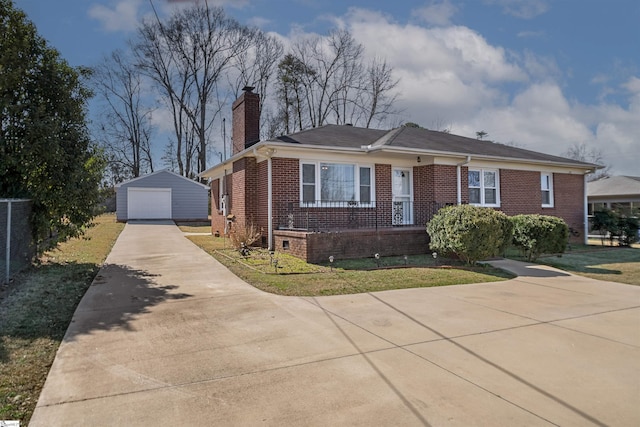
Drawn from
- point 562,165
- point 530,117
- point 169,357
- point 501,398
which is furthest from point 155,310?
point 530,117

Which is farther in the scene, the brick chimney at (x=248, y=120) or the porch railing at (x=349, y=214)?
the brick chimney at (x=248, y=120)

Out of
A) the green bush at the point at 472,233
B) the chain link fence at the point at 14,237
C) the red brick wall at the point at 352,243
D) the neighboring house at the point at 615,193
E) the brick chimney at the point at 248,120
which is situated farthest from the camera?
the neighboring house at the point at 615,193

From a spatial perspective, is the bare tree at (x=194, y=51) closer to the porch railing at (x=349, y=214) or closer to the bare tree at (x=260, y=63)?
the bare tree at (x=260, y=63)

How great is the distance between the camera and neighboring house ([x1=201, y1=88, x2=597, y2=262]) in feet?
38.2

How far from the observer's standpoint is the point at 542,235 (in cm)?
1095

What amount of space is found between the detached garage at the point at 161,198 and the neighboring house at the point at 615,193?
28.6 m

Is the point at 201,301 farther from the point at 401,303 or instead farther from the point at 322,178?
the point at 322,178

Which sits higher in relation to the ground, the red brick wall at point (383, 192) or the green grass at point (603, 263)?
the red brick wall at point (383, 192)

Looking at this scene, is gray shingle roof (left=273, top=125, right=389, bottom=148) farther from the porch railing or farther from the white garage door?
the white garage door

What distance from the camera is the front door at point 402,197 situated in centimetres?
1405

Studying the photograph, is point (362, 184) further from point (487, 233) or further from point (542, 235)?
point (542, 235)

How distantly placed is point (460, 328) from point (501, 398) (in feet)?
6.26

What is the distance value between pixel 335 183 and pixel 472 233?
4818 mm

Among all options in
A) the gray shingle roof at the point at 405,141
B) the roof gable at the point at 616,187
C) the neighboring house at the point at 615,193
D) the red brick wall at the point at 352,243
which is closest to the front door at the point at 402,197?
the gray shingle roof at the point at 405,141
